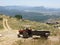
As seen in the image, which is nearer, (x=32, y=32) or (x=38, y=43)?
(x=38, y=43)

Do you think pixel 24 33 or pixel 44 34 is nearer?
pixel 44 34

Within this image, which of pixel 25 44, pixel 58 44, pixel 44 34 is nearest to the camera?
pixel 58 44

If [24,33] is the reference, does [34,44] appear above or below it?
above

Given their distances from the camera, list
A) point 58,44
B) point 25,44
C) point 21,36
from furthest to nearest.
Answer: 1. point 21,36
2. point 25,44
3. point 58,44

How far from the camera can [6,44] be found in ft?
66.2

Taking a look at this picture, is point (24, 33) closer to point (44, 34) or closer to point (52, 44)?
point (44, 34)

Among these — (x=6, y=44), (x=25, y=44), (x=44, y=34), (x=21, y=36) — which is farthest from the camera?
(x=21, y=36)

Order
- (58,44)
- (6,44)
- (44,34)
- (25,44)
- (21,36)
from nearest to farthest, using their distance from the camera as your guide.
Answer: (58,44) < (25,44) < (6,44) < (44,34) < (21,36)

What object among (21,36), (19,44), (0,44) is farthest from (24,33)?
(19,44)

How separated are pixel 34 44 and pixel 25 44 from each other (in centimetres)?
99

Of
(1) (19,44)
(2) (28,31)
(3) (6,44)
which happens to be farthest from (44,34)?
(1) (19,44)

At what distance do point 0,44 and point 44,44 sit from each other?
6178 mm

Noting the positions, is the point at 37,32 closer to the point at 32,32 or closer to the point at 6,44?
the point at 32,32

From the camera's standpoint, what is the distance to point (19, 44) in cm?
1638
